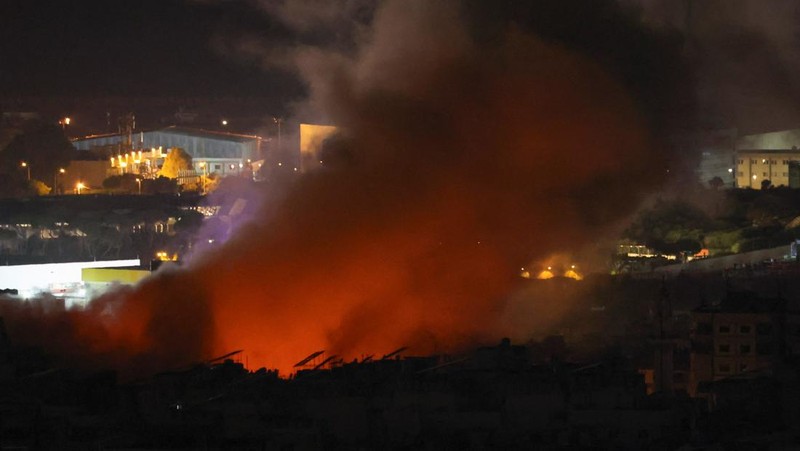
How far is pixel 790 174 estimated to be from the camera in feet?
110

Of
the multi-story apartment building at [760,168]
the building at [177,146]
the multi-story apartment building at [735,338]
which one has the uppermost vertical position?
the building at [177,146]

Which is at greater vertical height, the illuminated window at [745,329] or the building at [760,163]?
the building at [760,163]

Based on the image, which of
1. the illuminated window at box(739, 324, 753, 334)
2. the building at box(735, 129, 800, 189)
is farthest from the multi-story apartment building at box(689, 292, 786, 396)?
the building at box(735, 129, 800, 189)

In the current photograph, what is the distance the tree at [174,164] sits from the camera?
3403 centimetres

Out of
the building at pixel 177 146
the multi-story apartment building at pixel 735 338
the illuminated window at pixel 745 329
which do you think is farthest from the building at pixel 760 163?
the illuminated window at pixel 745 329

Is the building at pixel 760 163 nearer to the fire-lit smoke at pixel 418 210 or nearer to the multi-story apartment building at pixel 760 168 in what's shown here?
the multi-story apartment building at pixel 760 168

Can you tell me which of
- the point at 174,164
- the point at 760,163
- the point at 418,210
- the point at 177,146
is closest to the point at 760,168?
the point at 760,163

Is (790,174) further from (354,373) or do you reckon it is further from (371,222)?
(354,373)

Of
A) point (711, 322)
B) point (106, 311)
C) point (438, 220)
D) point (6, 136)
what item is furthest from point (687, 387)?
point (6, 136)

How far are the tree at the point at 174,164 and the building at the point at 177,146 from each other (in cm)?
46

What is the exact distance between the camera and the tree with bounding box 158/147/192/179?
34.0 meters

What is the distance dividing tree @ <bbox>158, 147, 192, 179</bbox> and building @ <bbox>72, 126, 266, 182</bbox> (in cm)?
46

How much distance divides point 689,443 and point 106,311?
855cm

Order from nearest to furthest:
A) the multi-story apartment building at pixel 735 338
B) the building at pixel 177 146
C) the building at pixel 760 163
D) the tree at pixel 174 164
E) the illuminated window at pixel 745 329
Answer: the multi-story apartment building at pixel 735 338 → the illuminated window at pixel 745 329 → the tree at pixel 174 164 → the building at pixel 177 146 → the building at pixel 760 163
